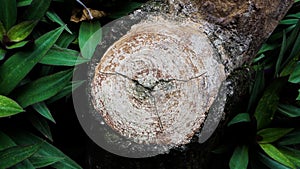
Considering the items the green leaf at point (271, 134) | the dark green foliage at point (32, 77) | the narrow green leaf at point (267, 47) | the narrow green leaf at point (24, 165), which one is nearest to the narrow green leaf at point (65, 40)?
the dark green foliage at point (32, 77)

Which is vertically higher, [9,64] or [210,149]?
[9,64]

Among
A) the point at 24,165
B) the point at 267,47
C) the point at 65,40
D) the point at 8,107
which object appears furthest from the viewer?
the point at 267,47

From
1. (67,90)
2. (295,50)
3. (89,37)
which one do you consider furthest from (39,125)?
(295,50)

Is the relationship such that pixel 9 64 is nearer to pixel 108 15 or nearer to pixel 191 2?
→ pixel 108 15

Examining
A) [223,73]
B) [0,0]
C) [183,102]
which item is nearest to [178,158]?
[183,102]

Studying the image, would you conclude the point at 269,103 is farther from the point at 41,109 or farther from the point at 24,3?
the point at 24,3

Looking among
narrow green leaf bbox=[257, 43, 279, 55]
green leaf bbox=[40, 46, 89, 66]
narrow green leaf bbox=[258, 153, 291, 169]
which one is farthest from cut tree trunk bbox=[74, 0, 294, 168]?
narrow green leaf bbox=[257, 43, 279, 55]

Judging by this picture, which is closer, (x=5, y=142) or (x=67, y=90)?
(x=5, y=142)
